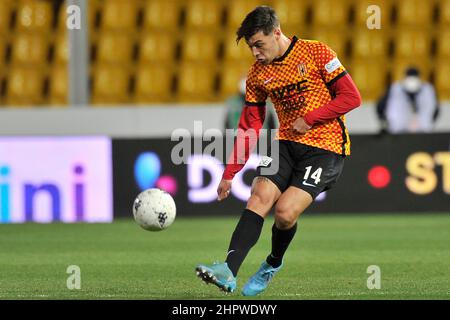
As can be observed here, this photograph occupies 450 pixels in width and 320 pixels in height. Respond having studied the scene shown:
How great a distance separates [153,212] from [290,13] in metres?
11.2

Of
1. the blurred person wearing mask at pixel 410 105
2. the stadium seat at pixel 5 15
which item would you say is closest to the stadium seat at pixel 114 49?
the stadium seat at pixel 5 15

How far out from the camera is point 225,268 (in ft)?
22.0

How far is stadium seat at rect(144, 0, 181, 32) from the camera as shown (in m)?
18.9

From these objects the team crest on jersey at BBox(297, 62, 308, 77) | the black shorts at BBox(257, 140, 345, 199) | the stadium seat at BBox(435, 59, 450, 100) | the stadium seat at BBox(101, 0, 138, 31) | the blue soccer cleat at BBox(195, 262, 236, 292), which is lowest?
the blue soccer cleat at BBox(195, 262, 236, 292)

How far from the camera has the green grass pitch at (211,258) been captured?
24.5 feet

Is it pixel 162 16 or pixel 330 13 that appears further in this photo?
pixel 162 16

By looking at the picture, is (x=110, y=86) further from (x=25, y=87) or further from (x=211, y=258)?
(x=211, y=258)

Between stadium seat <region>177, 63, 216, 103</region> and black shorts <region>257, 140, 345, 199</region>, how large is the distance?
10.8 m

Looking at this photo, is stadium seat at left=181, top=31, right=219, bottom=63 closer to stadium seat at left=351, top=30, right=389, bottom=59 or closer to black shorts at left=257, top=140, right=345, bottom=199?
stadium seat at left=351, top=30, right=389, bottom=59

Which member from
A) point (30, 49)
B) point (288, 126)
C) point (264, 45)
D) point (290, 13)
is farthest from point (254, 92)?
point (30, 49)

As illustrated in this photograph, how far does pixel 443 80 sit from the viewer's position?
1781 centimetres

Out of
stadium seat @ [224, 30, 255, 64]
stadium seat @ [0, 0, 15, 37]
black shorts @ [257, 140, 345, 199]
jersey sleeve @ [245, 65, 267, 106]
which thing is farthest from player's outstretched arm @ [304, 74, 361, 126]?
stadium seat @ [0, 0, 15, 37]

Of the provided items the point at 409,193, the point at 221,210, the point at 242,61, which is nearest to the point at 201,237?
the point at 221,210

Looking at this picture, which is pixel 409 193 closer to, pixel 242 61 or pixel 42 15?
pixel 242 61
